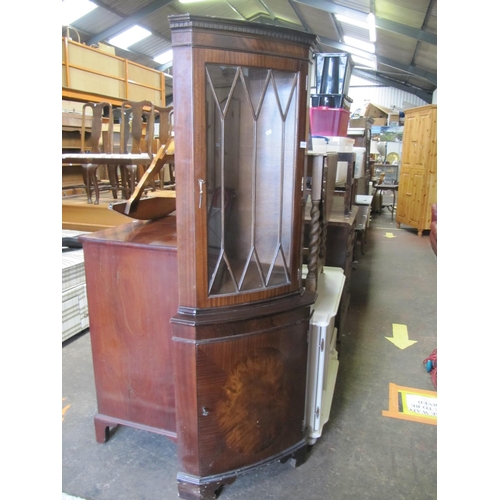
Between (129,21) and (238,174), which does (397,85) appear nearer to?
(129,21)

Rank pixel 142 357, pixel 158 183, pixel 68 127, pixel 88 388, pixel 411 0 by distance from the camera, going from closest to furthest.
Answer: pixel 142 357
pixel 88 388
pixel 158 183
pixel 68 127
pixel 411 0

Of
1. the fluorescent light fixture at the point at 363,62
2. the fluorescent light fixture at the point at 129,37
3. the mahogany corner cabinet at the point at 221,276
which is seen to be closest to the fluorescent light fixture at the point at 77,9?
the fluorescent light fixture at the point at 129,37

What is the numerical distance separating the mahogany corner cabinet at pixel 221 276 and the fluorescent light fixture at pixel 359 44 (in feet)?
29.5

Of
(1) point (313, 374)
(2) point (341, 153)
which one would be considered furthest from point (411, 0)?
(1) point (313, 374)

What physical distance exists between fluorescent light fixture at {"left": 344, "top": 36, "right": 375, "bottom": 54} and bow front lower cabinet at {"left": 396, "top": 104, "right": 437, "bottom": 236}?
4100 millimetres

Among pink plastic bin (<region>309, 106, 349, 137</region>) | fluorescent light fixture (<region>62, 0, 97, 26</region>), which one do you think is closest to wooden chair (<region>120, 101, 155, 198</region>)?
pink plastic bin (<region>309, 106, 349, 137</region>)

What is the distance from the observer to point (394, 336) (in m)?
2.71

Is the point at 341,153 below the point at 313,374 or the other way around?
the other way around

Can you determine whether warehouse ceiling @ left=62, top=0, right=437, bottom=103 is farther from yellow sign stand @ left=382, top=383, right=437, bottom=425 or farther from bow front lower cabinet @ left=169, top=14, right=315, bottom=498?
bow front lower cabinet @ left=169, top=14, right=315, bottom=498

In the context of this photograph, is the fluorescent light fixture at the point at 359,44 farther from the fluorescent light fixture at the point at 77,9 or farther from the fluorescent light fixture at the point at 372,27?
the fluorescent light fixture at the point at 77,9

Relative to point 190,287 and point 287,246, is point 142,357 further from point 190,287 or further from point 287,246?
point 287,246

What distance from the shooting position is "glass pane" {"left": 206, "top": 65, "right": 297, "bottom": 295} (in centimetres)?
114

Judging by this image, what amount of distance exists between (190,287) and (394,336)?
193cm

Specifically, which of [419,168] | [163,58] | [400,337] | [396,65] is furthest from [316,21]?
[400,337]
